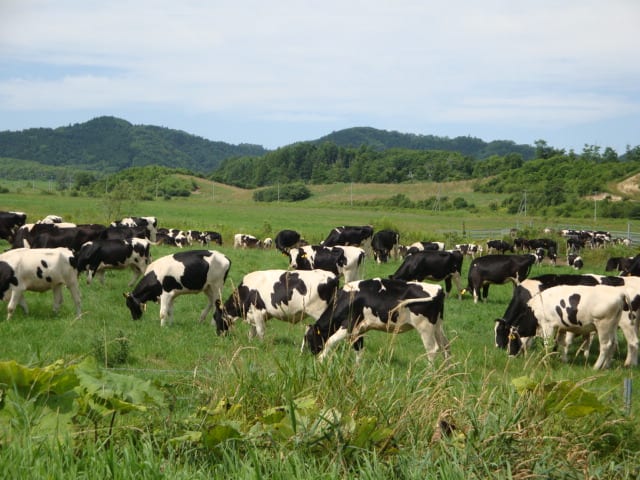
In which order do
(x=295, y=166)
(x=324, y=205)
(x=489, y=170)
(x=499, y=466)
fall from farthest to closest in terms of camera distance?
1. (x=295, y=166)
2. (x=489, y=170)
3. (x=324, y=205)
4. (x=499, y=466)

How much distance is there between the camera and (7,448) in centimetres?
509

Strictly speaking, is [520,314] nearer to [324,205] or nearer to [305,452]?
[305,452]

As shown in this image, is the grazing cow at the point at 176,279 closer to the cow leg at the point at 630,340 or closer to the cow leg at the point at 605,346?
the cow leg at the point at 605,346

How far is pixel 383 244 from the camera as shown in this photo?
32.3m

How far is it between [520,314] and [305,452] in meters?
9.86

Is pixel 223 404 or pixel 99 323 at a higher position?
pixel 223 404

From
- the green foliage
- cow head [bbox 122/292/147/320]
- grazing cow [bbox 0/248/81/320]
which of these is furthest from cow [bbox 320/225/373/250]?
the green foliage

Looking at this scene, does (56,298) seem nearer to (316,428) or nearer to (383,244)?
(316,428)

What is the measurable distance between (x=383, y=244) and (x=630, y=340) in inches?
763

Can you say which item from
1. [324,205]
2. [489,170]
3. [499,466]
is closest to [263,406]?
[499,466]

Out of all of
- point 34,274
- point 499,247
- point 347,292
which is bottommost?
point 499,247

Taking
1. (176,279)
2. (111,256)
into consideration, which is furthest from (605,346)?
(111,256)

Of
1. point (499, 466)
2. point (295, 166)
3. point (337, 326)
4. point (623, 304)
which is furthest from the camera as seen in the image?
point (295, 166)

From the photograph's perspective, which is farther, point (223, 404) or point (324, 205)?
point (324, 205)
